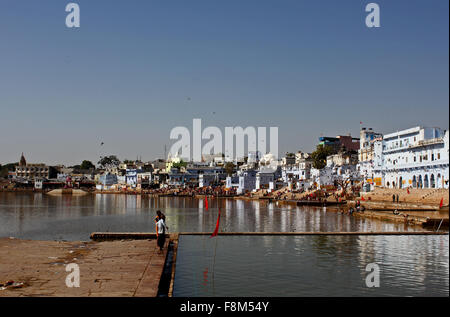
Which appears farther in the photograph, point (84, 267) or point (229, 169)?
point (229, 169)

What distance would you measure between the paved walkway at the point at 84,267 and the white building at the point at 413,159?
144 feet

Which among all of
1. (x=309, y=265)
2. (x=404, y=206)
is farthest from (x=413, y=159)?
(x=309, y=265)

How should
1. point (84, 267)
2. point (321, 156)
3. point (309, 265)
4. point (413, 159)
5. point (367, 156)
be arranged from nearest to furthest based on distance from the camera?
→ point (84, 267), point (309, 265), point (413, 159), point (367, 156), point (321, 156)

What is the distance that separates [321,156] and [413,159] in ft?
147

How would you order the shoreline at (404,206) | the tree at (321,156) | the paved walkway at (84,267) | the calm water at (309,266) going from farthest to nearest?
the tree at (321,156), the shoreline at (404,206), the calm water at (309,266), the paved walkway at (84,267)

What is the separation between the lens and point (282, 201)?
272 ft

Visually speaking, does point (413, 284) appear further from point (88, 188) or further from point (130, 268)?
point (88, 188)

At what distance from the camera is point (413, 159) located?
209 ft

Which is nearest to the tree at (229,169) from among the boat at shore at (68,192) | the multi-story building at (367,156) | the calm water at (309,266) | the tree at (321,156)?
the tree at (321,156)

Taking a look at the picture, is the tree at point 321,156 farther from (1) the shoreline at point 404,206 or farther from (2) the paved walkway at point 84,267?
(2) the paved walkway at point 84,267

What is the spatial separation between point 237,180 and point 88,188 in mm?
81380

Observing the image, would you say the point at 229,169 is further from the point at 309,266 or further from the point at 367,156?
the point at 309,266

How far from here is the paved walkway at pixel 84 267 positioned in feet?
38.3
